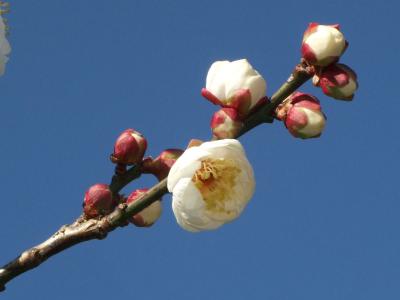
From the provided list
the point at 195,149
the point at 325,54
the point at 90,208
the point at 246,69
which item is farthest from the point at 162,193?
the point at 325,54

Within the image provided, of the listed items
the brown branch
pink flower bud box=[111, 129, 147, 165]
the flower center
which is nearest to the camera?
the brown branch

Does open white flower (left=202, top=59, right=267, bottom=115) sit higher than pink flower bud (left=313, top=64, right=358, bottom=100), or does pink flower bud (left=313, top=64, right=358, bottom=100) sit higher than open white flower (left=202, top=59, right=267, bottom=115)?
open white flower (left=202, top=59, right=267, bottom=115)

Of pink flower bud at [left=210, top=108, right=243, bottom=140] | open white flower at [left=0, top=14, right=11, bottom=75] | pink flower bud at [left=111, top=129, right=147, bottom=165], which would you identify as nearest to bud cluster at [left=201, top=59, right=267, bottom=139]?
pink flower bud at [left=210, top=108, right=243, bottom=140]

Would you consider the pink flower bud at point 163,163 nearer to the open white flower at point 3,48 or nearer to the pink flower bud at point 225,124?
the pink flower bud at point 225,124

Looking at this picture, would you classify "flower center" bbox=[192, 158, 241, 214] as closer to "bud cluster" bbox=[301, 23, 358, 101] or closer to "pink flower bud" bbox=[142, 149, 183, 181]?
"pink flower bud" bbox=[142, 149, 183, 181]

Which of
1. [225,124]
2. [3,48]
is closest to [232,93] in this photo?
[225,124]

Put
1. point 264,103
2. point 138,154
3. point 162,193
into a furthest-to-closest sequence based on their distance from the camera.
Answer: point 138,154 < point 264,103 < point 162,193

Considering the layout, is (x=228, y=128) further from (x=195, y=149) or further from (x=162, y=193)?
(x=162, y=193)
